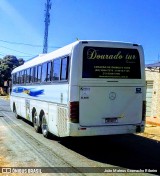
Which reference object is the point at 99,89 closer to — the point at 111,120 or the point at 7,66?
the point at 111,120

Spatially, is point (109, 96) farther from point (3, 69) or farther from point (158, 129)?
point (3, 69)

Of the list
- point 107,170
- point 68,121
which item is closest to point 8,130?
point 68,121

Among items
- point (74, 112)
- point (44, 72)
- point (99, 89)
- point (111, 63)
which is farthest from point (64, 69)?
point (44, 72)

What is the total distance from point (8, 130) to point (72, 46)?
739 cm

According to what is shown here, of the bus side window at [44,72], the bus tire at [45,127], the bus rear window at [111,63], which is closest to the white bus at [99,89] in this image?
the bus rear window at [111,63]

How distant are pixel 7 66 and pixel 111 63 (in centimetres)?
7358

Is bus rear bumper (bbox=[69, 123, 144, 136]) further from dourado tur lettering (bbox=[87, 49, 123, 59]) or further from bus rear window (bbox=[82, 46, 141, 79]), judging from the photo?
dourado tur lettering (bbox=[87, 49, 123, 59])

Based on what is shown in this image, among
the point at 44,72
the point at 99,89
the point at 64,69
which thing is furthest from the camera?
the point at 44,72

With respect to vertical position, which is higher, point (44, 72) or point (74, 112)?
point (44, 72)

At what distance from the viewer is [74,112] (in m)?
10.7

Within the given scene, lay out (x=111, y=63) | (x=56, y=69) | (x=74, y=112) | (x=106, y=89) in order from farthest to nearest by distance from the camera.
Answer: (x=56, y=69) < (x=111, y=63) < (x=106, y=89) < (x=74, y=112)

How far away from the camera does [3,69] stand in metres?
82.3

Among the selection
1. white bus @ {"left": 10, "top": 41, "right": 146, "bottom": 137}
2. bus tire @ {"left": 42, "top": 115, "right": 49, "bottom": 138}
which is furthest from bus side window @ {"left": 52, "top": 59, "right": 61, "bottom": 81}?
bus tire @ {"left": 42, "top": 115, "right": 49, "bottom": 138}

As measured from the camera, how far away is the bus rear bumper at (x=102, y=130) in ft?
34.9
